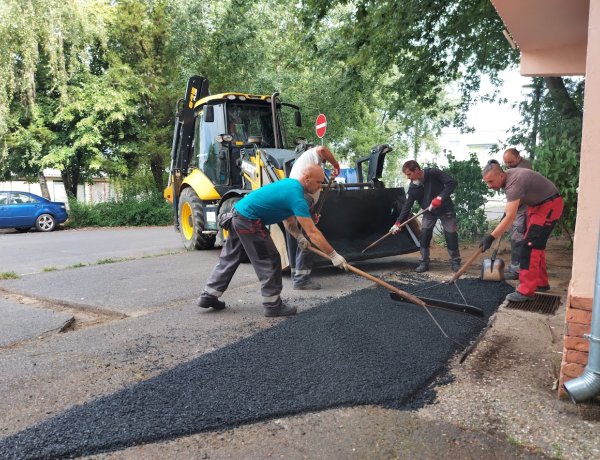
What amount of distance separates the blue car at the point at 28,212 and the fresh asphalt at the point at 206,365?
10445 mm

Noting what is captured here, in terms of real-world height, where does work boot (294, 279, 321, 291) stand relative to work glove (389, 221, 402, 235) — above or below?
below

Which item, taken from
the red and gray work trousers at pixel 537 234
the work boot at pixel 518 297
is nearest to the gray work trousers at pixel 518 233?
the red and gray work trousers at pixel 537 234

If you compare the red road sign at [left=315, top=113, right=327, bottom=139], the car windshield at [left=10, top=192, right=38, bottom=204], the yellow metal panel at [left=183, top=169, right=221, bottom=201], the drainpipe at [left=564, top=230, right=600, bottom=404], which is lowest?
the drainpipe at [left=564, top=230, right=600, bottom=404]

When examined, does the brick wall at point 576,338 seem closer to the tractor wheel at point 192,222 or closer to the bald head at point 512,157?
the bald head at point 512,157

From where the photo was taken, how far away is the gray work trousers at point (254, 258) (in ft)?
14.8

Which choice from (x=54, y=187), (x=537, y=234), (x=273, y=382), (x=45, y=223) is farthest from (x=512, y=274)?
(x=54, y=187)

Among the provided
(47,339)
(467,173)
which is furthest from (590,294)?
(467,173)

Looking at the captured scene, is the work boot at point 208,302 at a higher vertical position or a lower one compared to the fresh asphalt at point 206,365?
higher

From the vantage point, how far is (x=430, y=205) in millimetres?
6523

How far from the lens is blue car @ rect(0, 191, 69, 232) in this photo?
1437cm

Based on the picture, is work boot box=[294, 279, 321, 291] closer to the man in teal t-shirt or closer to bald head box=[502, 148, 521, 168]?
the man in teal t-shirt

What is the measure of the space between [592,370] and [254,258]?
112 inches

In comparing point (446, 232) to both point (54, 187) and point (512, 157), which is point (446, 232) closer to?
point (512, 157)

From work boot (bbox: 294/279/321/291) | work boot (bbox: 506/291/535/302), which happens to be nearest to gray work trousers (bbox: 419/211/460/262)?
work boot (bbox: 506/291/535/302)
